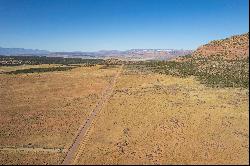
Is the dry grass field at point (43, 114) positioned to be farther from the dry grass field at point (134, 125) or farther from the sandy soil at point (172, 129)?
the sandy soil at point (172, 129)

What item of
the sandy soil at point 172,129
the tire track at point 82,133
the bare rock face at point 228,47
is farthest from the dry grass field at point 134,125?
the bare rock face at point 228,47

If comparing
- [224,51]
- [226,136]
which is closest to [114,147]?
[226,136]

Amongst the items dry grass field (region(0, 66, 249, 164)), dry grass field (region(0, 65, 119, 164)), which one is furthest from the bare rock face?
dry grass field (region(0, 65, 119, 164))

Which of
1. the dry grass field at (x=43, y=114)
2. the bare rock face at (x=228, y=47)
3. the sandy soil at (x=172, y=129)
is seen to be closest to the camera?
the sandy soil at (x=172, y=129)

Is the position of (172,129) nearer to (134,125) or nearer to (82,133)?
(134,125)

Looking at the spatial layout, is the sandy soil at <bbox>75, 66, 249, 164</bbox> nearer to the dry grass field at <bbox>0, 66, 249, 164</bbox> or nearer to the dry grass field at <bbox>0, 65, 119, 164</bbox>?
the dry grass field at <bbox>0, 66, 249, 164</bbox>

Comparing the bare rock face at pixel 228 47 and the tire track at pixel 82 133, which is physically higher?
the bare rock face at pixel 228 47

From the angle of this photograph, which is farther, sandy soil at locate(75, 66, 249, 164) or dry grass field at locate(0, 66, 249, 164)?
→ dry grass field at locate(0, 66, 249, 164)

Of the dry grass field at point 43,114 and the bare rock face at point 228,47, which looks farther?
the bare rock face at point 228,47
